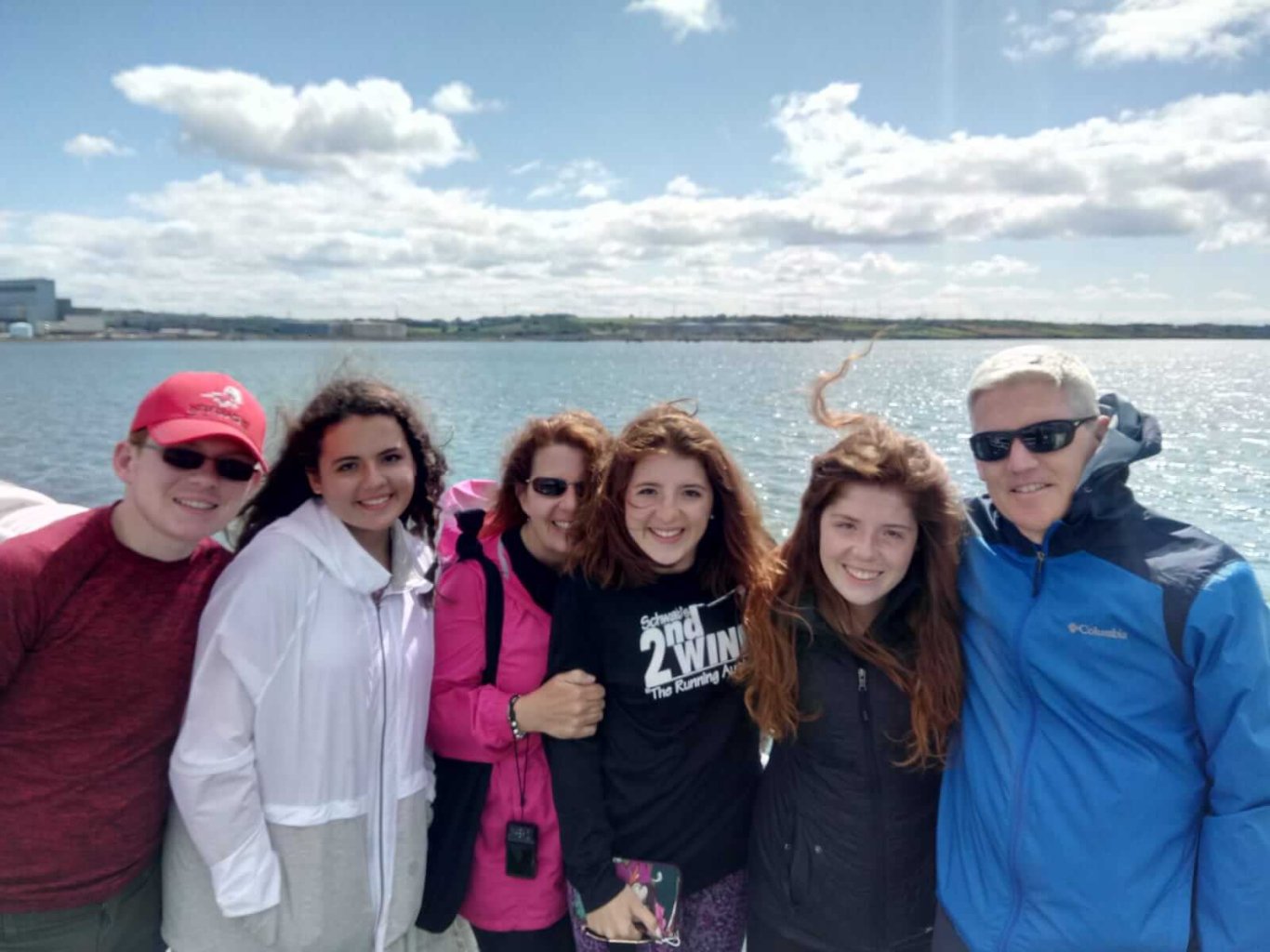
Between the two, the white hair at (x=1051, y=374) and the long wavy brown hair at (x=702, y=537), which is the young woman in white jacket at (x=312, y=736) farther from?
the white hair at (x=1051, y=374)

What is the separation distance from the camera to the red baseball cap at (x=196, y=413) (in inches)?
96.3

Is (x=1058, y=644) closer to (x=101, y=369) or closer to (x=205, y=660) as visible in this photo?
(x=205, y=660)

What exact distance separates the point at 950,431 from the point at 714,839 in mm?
26751

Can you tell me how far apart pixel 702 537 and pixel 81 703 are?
1.95m

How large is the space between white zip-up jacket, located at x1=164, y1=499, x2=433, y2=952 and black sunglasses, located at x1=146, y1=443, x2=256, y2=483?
0.65 feet

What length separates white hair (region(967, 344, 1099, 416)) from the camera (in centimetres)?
242

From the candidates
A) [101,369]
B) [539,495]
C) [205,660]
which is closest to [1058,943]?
[539,495]

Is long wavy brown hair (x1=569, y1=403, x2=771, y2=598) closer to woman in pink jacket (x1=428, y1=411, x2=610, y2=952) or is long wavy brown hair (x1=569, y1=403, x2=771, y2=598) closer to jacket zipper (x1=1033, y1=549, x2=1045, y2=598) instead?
woman in pink jacket (x1=428, y1=411, x2=610, y2=952)

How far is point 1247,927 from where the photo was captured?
2.11 metres

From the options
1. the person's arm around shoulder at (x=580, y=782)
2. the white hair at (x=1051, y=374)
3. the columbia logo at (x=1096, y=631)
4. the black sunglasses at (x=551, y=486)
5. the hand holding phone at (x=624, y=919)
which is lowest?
the hand holding phone at (x=624, y=919)

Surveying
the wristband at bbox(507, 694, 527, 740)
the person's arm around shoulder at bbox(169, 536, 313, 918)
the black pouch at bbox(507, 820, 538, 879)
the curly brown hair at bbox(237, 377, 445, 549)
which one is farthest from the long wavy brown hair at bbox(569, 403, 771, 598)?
the person's arm around shoulder at bbox(169, 536, 313, 918)

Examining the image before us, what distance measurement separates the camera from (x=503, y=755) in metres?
2.74

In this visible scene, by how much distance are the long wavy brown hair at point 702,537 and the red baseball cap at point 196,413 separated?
1109 millimetres

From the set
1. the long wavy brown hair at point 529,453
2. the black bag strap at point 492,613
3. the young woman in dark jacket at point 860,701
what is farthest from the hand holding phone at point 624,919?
the long wavy brown hair at point 529,453
